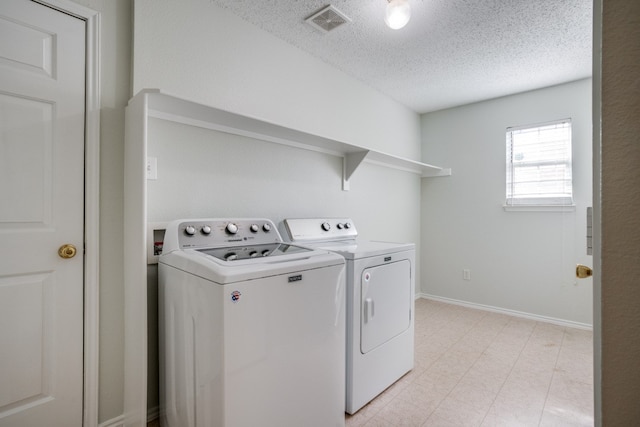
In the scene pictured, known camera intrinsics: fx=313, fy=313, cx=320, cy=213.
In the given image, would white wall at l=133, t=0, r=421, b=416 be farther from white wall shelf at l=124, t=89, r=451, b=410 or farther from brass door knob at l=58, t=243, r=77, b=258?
brass door knob at l=58, t=243, r=77, b=258

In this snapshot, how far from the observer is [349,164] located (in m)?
2.81

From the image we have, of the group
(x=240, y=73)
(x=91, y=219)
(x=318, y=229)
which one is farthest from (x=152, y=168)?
(x=318, y=229)

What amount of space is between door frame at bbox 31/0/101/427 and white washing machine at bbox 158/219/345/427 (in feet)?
0.94

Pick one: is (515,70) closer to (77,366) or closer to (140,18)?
(140,18)

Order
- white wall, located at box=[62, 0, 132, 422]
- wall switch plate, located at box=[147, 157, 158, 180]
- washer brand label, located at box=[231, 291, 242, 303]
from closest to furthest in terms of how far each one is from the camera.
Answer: washer brand label, located at box=[231, 291, 242, 303]
white wall, located at box=[62, 0, 132, 422]
wall switch plate, located at box=[147, 157, 158, 180]

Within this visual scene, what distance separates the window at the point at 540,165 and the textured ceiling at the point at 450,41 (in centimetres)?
47

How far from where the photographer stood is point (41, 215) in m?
1.38

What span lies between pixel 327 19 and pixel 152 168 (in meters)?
1.48

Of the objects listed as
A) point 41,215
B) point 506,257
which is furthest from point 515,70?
point 41,215

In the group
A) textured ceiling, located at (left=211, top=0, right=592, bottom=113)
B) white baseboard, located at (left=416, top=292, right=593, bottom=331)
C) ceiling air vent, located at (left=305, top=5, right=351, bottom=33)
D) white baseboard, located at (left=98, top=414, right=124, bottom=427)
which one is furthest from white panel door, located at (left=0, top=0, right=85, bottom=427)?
white baseboard, located at (left=416, top=292, right=593, bottom=331)
